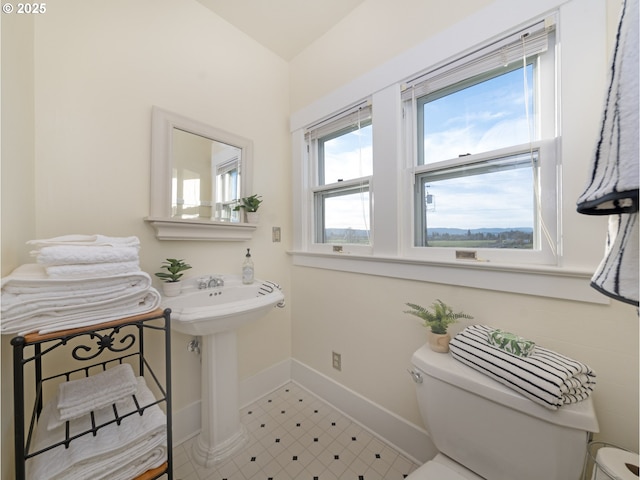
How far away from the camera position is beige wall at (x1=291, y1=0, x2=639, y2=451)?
2.62ft

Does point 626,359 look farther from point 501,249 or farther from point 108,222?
point 108,222

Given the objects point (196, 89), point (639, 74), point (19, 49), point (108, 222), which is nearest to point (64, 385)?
point (108, 222)

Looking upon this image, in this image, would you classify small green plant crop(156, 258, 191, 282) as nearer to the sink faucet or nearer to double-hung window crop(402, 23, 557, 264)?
the sink faucet

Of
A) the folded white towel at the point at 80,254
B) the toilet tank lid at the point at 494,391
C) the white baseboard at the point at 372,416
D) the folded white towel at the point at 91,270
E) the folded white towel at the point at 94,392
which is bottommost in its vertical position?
the white baseboard at the point at 372,416

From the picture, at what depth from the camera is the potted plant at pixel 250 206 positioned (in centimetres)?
158

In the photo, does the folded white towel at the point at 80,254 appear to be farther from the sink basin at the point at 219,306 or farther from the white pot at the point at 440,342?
the white pot at the point at 440,342

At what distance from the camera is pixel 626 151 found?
360 millimetres

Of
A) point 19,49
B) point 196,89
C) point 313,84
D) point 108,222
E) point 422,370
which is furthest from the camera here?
point 313,84

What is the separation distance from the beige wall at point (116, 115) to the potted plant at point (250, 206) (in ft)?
0.50

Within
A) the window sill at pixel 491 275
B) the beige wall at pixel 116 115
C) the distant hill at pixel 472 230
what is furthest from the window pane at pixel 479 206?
the beige wall at pixel 116 115

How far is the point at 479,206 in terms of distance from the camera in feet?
3.72

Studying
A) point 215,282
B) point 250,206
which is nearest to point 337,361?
point 215,282

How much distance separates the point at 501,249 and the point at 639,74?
0.81 m

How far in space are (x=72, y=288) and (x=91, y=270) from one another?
0.07m
